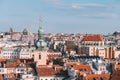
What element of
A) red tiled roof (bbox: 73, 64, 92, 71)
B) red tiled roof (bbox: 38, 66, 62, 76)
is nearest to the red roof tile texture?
red tiled roof (bbox: 73, 64, 92, 71)

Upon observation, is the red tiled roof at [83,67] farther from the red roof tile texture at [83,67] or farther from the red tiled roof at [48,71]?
the red tiled roof at [48,71]

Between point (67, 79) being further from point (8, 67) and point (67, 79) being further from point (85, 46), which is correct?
point (85, 46)

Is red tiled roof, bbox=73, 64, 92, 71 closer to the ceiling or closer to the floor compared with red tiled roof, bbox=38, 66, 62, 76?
closer to the ceiling

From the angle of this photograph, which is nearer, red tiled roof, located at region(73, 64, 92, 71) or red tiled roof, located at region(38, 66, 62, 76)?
red tiled roof, located at region(38, 66, 62, 76)

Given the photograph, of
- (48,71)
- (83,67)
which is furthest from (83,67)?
(48,71)

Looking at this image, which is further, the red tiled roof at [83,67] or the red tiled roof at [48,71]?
the red tiled roof at [83,67]

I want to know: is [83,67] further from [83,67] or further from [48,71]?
[48,71]

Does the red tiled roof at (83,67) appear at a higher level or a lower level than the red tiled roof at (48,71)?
higher

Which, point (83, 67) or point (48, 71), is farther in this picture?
point (83, 67)

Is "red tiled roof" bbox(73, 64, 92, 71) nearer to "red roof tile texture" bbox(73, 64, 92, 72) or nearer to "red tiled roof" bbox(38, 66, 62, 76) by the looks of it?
"red roof tile texture" bbox(73, 64, 92, 72)

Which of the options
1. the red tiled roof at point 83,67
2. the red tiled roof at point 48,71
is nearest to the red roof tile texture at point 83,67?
the red tiled roof at point 83,67

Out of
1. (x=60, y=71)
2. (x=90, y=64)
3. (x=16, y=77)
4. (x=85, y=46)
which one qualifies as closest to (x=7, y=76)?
(x=16, y=77)
